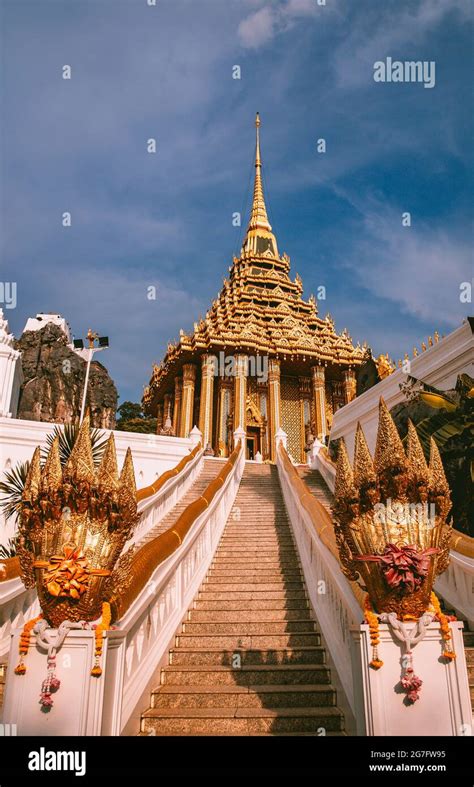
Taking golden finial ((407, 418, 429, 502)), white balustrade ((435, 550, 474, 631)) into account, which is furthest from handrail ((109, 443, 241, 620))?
white balustrade ((435, 550, 474, 631))

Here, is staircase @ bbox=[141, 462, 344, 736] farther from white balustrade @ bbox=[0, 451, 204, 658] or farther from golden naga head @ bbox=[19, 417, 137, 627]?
golden naga head @ bbox=[19, 417, 137, 627]

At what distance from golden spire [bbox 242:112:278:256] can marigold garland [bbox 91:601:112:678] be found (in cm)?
4277

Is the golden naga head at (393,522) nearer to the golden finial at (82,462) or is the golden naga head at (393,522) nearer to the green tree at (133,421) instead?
the golden finial at (82,462)

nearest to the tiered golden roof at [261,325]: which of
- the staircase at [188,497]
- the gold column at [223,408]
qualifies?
the gold column at [223,408]

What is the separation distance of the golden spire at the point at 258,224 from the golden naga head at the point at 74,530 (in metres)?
42.2

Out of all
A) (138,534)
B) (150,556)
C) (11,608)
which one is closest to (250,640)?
(150,556)

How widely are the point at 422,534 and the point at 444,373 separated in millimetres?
12371

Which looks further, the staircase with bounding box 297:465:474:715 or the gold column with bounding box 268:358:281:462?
the gold column with bounding box 268:358:281:462

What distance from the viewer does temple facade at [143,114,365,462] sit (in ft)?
115

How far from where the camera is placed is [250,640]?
20.4ft

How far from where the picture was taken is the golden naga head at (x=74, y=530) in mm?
3877

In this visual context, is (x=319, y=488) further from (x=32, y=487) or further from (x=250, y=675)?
(x=32, y=487)

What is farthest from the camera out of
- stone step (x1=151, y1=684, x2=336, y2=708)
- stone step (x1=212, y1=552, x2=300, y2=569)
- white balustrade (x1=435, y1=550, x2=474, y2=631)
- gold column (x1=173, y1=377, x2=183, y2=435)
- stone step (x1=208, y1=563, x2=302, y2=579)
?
gold column (x1=173, y1=377, x2=183, y2=435)
